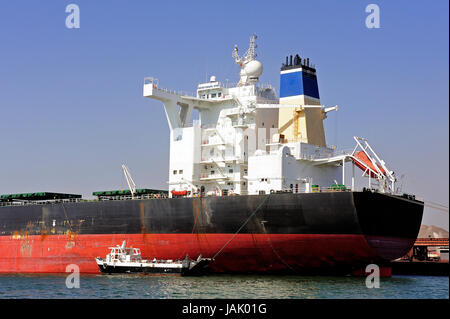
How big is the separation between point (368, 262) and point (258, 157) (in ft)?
24.4

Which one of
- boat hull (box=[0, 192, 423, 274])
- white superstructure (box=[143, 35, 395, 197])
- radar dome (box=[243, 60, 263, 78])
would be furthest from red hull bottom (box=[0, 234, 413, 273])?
radar dome (box=[243, 60, 263, 78])

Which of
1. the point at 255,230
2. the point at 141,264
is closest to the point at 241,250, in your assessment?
the point at 255,230

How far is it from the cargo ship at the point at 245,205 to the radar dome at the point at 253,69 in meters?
0.06

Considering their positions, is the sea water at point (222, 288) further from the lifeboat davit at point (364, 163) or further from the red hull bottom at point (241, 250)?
the lifeboat davit at point (364, 163)

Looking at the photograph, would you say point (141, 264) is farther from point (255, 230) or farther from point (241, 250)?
point (255, 230)

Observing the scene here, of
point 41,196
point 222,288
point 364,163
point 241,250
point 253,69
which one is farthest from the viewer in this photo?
point 41,196

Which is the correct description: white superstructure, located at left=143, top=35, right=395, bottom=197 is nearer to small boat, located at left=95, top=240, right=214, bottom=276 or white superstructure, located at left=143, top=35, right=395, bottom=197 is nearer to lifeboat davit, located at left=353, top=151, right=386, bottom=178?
lifeboat davit, located at left=353, top=151, right=386, bottom=178

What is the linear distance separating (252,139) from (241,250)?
22.1ft

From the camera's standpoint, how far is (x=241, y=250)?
1144 inches

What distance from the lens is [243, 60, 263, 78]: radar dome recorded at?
115 feet

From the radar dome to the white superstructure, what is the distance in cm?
6
